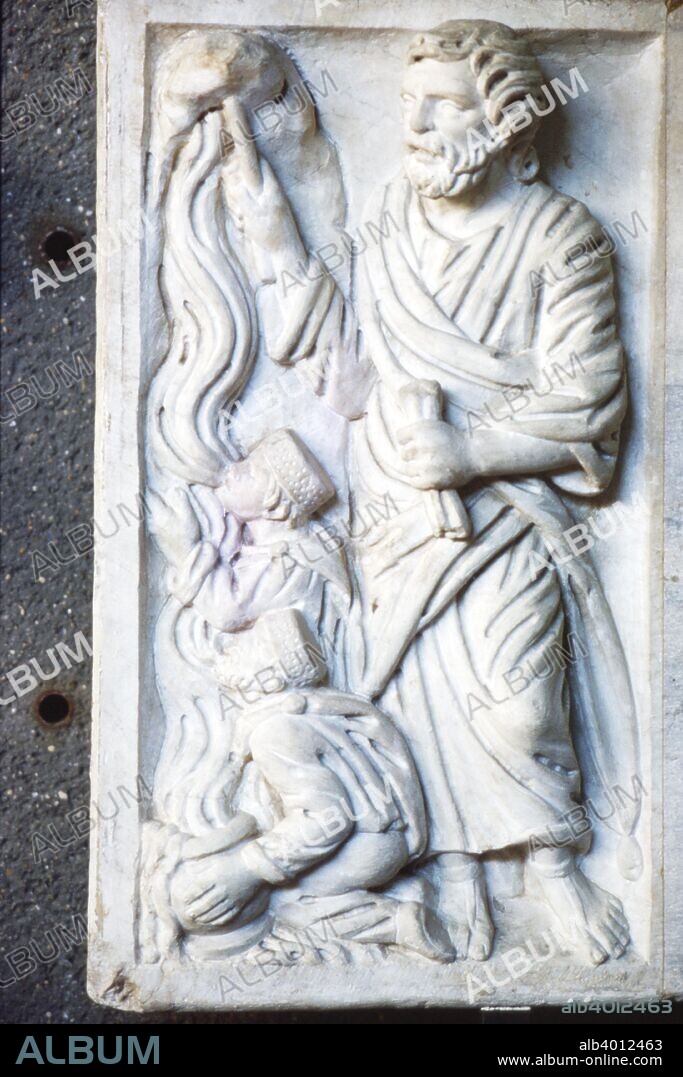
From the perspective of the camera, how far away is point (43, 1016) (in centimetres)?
302

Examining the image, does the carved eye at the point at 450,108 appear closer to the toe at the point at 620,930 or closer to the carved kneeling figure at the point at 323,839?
the carved kneeling figure at the point at 323,839

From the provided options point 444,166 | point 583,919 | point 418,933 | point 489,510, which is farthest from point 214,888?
point 444,166

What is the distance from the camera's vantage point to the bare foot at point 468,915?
249cm

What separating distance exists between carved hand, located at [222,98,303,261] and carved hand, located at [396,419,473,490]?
41cm

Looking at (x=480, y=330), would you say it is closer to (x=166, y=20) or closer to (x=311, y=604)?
(x=311, y=604)

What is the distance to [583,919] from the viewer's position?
252 centimetres

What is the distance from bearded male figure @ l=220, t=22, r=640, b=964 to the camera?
2432 millimetres

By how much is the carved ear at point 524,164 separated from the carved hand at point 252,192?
1.39 ft

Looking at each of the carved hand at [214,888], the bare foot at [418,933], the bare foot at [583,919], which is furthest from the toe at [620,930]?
the carved hand at [214,888]

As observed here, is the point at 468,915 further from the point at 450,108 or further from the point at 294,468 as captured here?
the point at 450,108

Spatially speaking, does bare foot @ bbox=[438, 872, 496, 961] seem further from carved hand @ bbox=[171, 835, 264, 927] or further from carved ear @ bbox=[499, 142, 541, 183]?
carved ear @ bbox=[499, 142, 541, 183]

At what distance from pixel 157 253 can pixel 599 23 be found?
0.92 metres
